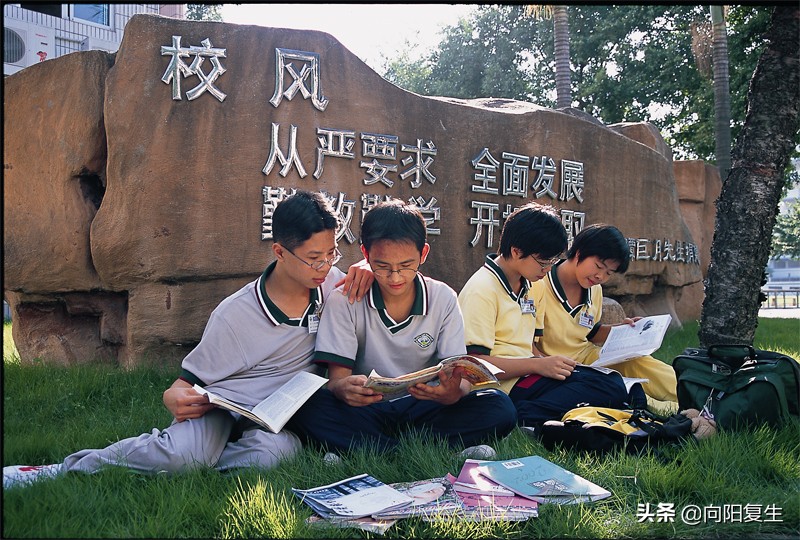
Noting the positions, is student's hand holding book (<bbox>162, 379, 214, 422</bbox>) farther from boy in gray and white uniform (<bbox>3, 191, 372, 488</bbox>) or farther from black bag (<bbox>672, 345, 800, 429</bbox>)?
black bag (<bbox>672, 345, 800, 429</bbox>)

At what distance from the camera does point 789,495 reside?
2441 mm

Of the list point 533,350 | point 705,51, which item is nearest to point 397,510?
point 533,350

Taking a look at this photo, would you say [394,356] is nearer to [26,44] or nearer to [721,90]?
[721,90]

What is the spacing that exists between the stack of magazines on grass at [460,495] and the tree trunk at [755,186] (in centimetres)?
229

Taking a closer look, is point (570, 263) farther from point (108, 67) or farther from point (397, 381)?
point (108, 67)

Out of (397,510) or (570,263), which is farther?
(570,263)

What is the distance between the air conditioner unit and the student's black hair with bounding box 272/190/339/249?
950cm

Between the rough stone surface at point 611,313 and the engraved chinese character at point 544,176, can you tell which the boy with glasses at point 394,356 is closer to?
the engraved chinese character at point 544,176

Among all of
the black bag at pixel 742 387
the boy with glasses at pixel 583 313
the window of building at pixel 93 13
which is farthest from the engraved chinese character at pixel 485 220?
the window of building at pixel 93 13

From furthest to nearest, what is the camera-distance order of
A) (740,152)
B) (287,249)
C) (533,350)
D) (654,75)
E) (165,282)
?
(654,75) < (165,282) < (740,152) < (533,350) < (287,249)

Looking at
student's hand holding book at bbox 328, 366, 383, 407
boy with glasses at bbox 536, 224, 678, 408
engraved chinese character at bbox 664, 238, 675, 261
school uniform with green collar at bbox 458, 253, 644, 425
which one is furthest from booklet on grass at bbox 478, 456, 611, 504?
engraved chinese character at bbox 664, 238, 675, 261

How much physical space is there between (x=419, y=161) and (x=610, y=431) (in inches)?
125

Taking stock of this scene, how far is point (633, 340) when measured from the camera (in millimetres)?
3646

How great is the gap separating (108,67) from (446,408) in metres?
3.56
